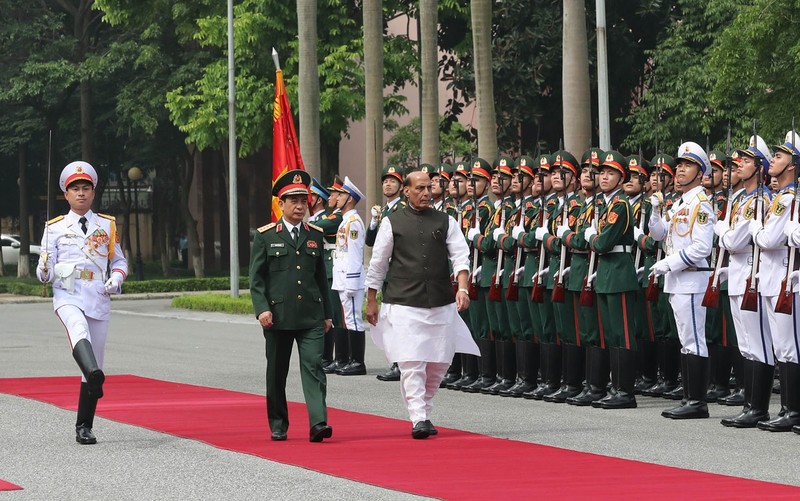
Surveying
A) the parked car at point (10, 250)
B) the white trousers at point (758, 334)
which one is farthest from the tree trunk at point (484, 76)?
the parked car at point (10, 250)

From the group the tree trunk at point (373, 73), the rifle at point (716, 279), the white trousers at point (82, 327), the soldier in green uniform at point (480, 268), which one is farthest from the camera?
the tree trunk at point (373, 73)

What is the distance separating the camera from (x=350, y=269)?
18766 mm

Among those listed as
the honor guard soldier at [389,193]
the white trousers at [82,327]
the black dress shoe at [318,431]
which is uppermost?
the honor guard soldier at [389,193]

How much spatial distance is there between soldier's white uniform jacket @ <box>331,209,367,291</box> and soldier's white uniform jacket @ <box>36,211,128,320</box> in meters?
6.38

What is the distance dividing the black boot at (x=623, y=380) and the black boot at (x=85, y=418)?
482 centimetres

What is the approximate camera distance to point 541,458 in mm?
11055

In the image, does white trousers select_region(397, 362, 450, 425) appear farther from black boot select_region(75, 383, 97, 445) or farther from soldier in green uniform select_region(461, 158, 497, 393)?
soldier in green uniform select_region(461, 158, 497, 393)

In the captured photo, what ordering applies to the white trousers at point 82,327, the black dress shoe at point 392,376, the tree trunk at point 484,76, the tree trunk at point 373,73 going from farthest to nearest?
the tree trunk at point 373,73 → the tree trunk at point 484,76 → the black dress shoe at point 392,376 → the white trousers at point 82,327

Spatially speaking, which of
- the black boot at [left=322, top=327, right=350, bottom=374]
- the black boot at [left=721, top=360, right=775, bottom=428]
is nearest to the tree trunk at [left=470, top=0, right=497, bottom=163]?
the black boot at [left=322, top=327, right=350, bottom=374]

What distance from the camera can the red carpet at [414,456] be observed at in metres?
9.59

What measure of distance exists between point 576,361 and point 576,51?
31.9 ft

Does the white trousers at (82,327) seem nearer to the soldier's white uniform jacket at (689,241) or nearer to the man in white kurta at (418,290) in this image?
the man in white kurta at (418,290)

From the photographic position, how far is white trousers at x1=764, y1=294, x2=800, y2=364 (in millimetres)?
12578

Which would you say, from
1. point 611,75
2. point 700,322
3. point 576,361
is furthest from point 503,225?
point 611,75
